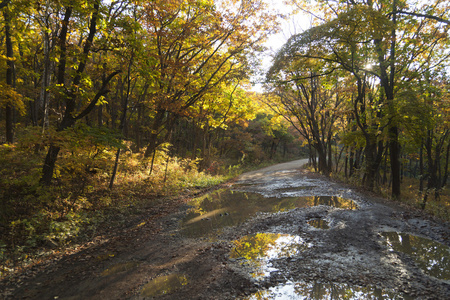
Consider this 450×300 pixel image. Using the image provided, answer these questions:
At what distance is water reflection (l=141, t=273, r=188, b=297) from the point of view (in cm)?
347

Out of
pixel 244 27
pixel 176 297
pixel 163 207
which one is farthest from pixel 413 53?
pixel 176 297

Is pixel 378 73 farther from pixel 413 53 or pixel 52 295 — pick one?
pixel 52 295

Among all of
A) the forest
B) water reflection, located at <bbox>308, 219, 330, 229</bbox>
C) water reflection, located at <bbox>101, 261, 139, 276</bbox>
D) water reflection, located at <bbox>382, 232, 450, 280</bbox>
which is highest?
the forest

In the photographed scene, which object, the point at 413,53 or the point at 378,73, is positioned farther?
the point at 413,53

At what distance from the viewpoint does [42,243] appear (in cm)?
518

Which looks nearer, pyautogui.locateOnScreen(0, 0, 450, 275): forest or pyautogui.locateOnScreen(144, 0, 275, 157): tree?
pyautogui.locateOnScreen(0, 0, 450, 275): forest

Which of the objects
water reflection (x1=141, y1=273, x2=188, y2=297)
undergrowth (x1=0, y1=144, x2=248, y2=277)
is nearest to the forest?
undergrowth (x1=0, y1=144, x2=248, y2=277)

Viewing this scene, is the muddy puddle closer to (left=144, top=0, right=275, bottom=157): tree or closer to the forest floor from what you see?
the forest floor

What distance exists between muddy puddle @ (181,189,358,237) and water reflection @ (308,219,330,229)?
1537 millimetres

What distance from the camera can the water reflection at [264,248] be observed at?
409 centimetres

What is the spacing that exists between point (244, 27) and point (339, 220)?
452 inches

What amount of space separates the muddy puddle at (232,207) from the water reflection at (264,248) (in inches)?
49.0

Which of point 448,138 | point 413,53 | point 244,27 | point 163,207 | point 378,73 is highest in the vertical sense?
point 244,27

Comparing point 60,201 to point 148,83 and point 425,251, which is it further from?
point 425,251
